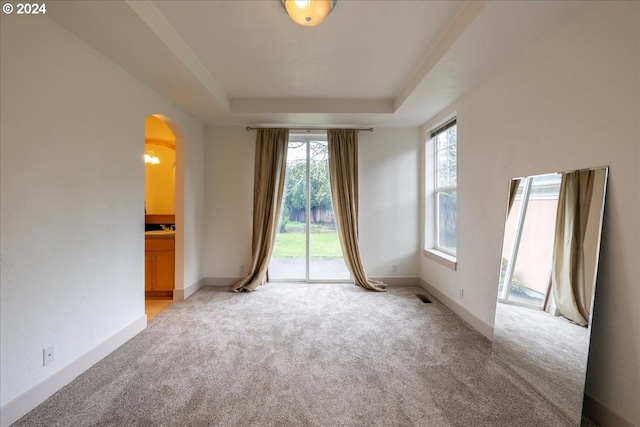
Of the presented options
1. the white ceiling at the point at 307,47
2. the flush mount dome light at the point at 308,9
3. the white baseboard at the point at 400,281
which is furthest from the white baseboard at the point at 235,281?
the flush mount dome light at the point at 308,9

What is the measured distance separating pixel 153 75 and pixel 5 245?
175 centimetres

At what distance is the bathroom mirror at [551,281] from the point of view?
1542mm

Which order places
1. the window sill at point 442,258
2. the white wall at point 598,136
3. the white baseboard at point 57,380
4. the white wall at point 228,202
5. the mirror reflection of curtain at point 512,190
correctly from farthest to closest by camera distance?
the white wall at point 228,202 → the window sill at point 442,258 → the mirror reflection of curtain at point 512,190 → the white baseboard at point 57,380 → the white wall at point 598,136

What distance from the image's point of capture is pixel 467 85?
2.62 meters

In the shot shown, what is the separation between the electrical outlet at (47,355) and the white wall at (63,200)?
30 mm

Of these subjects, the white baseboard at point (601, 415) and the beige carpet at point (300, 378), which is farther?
the beige carpet at point (300, 378)

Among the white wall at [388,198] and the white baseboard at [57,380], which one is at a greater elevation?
the white wall at [388,198]

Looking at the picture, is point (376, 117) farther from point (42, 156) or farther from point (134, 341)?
point (134, 341)

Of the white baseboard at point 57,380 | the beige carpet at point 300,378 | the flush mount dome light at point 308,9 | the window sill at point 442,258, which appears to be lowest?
the beige carpet at point 300,378

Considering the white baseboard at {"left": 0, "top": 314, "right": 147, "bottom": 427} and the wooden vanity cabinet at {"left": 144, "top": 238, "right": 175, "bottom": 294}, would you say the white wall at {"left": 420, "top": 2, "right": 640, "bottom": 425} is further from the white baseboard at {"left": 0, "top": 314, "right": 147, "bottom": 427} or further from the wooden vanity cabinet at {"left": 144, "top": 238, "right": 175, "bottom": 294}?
the wooden vanity cabinet at {"left": 144, "top": 238, "right": 175, "bottom": 294}

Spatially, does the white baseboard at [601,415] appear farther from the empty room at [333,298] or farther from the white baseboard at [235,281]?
the white baseboard at [235,281]

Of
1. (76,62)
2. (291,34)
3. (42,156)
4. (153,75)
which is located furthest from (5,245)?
(291,34)

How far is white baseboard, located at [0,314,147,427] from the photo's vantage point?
151 centimetres

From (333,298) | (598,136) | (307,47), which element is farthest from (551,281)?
(307,47)
